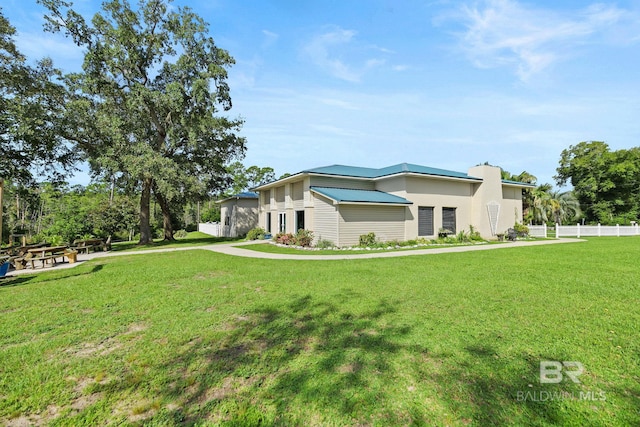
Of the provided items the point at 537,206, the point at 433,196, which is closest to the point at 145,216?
the point at 433,196

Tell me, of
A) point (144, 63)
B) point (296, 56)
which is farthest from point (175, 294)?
point (144, 63)

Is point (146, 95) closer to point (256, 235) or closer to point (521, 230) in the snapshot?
point (256, 235)

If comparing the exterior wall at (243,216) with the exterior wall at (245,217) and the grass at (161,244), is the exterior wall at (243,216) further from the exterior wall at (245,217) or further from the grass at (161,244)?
the grass at (161,244)

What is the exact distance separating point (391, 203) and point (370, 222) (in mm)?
1675

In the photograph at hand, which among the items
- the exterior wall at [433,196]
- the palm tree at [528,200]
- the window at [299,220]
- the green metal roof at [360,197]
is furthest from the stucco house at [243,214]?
the palm tree at [528,200]

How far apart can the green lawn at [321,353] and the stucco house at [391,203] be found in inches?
366

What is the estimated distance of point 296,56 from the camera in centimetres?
1311

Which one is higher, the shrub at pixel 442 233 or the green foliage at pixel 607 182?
the green foliage at pixel 607 182

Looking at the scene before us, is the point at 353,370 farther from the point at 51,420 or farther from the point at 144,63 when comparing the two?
the point at 144,63

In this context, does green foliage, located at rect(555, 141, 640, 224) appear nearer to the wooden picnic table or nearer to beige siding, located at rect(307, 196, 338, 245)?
beige siding, located at rect(307, 196, 338, 245)

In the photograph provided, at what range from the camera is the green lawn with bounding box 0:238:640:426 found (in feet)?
8.27

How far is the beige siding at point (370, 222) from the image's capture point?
51.6ft

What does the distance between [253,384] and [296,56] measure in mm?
13575

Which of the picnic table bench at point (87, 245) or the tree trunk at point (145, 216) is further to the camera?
the tree trunk at point (145, 216)
